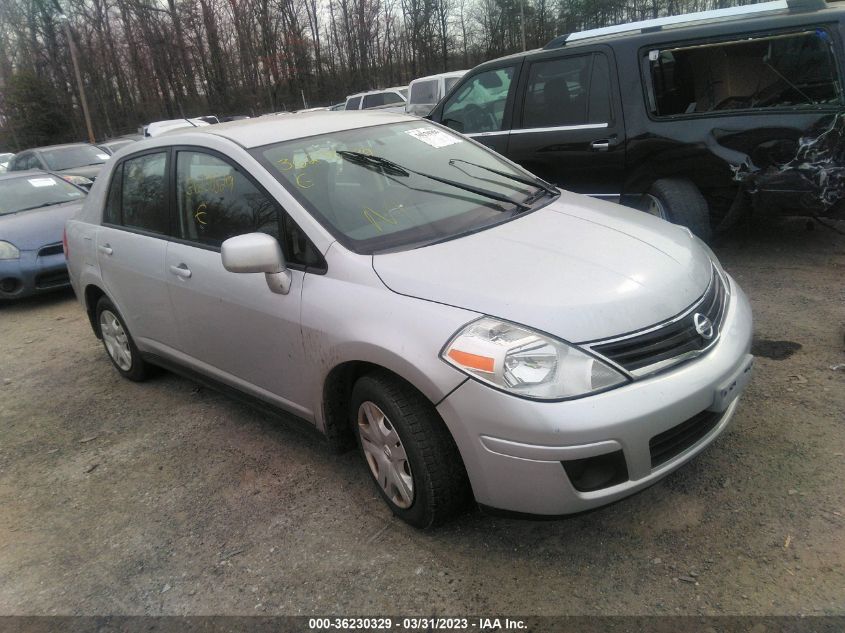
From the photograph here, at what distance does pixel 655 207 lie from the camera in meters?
5.32

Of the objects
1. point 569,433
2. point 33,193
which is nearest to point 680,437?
point 569,433

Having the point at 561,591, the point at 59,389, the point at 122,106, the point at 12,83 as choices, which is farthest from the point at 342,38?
the point at 561,591

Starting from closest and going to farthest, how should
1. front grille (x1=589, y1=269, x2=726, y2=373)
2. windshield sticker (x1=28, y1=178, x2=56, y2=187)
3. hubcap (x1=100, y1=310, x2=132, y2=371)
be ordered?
front grille (x1=589, y1=269, x2=726, y2=373), hubcap (x1=100, y1=310, x2=132, y2=371), windshield sticker (x1=28, y1=178, x2=56, y2=187)

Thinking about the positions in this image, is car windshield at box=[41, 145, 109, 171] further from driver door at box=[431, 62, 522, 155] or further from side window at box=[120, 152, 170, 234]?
side window at box=[120, 152, 170, 234]

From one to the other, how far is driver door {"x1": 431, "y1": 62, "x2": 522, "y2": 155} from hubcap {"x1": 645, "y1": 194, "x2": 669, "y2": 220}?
1387mm

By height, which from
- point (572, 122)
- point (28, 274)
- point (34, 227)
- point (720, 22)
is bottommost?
point (28, 274)

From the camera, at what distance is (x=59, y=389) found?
4.83m

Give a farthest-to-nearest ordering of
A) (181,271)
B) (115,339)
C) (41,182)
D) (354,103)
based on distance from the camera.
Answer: (354,103)
(41,182)
(115,339)
(181,271)

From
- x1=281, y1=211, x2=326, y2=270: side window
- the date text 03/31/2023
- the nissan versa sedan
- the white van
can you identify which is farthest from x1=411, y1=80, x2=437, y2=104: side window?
the date text 03/31/2023

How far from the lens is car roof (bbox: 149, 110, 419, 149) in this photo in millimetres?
3359

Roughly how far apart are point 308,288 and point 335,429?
652mm

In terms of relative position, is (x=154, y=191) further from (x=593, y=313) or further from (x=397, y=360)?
(x=593, y=313)

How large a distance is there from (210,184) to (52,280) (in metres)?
4.84

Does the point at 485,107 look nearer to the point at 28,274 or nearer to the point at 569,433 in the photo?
the point at 569,433
